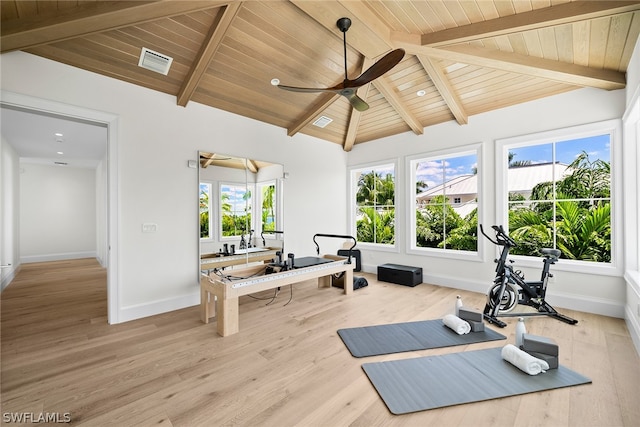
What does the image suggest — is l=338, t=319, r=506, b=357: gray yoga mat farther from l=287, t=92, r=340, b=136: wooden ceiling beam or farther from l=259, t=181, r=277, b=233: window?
l=287, t=92, r=340, b=136: wooden ceiling beam

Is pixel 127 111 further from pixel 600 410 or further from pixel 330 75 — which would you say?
pixel 600 410

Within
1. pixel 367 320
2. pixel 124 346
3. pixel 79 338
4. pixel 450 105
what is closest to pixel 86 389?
pixel 124 346

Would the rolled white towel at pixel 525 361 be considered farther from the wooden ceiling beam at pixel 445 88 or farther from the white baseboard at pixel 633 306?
the wooden ceiling beam at pixel 445 88

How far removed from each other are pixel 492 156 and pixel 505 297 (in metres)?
2.22

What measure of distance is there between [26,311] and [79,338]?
5.34 ft

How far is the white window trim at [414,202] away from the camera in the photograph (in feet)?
14.3

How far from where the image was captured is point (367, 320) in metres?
3.23

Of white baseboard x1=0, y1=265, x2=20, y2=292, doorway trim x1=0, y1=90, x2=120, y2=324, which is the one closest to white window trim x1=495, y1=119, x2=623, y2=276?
doorway trim x1=0, y1=90, x2=120, y2=324

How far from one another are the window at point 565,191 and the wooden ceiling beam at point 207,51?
4.11 meters

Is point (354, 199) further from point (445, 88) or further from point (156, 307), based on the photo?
point (156, 307)

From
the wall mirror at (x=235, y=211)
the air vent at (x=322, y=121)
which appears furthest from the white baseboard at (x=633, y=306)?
the air vent at (x=322, y=121)

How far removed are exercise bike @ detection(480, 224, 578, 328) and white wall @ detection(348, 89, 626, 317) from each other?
1.95 ft

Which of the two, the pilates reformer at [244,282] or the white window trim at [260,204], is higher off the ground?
the white window trim at [260,204]

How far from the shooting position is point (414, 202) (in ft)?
17.3
